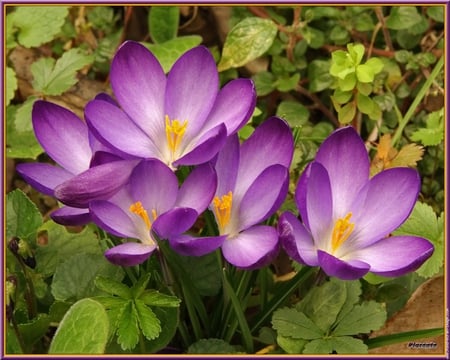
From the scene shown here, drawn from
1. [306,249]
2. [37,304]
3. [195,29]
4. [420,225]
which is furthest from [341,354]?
[195,29]

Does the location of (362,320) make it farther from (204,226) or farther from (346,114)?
(346,114)

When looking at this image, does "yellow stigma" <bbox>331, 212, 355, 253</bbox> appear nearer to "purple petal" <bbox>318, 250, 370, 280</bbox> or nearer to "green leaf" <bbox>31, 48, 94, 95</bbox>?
"purple petal" <bbox>318, 250, 370, 280</bbox>

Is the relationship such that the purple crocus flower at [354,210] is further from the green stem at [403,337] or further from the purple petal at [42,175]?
the purple petal at [42,175]

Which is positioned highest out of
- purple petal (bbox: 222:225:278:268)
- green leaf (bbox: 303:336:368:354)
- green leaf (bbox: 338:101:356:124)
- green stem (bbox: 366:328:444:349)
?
purple petal (bbox: 222:225:278:268)

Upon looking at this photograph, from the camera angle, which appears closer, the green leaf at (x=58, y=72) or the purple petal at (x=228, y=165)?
the purple petal at (x=228, y=165)

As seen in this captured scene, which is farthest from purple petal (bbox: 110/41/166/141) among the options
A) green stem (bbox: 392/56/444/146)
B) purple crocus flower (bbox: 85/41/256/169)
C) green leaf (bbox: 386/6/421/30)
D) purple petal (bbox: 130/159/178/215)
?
green leaf (bbox: 386/6/421/30)

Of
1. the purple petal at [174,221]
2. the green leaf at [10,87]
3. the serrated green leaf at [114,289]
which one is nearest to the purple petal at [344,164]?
the purple petal at [174,221]
